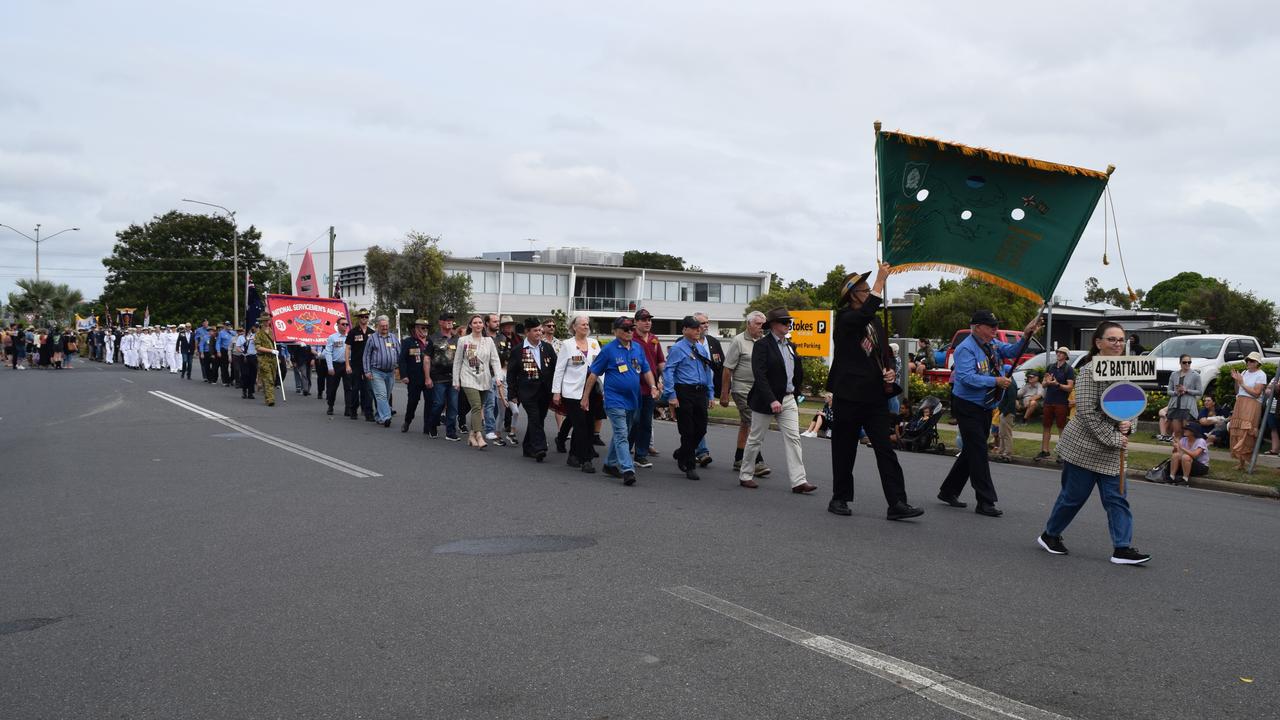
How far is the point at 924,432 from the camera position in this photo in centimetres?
1535

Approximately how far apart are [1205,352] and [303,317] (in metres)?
20.8

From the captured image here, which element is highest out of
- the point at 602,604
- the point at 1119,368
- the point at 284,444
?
the point at 1119,368

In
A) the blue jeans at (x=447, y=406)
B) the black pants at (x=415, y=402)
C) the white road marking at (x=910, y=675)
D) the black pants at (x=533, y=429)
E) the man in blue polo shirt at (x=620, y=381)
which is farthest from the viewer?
the black pants at (x=415, y=402)

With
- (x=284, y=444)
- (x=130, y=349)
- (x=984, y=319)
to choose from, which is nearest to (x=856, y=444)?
(x=984, y=319)

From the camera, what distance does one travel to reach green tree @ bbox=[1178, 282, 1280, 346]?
49.6 metres

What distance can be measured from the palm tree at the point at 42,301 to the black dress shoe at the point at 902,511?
8905 cm

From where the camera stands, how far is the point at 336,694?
4254 millimetres

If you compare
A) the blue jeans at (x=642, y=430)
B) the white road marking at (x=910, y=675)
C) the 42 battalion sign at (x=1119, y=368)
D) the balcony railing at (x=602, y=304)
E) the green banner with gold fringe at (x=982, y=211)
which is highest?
the balcony railing at (x=602, y=304)

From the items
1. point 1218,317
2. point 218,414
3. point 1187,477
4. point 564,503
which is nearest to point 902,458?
point 1187,477

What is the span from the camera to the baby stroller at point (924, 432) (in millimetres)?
15344

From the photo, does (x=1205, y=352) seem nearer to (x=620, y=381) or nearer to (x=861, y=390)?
(x=620, y=381)

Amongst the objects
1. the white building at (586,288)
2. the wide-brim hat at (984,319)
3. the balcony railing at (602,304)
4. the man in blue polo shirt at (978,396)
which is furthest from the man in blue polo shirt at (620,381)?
the balcony railing at (602,304)

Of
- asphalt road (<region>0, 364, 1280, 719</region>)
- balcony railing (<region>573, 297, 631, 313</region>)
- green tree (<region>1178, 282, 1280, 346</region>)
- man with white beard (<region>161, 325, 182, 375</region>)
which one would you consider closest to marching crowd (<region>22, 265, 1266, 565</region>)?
asphalt road (<region>0, 364, 1280, 719</region>)

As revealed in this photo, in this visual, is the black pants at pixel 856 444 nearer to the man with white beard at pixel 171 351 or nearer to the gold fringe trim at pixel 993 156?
the gold fringe trim at pixel 993 156
